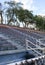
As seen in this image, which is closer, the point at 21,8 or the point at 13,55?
the point at 13,55

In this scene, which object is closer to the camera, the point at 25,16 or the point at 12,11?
the point at 12,11

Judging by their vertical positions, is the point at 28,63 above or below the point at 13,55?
above

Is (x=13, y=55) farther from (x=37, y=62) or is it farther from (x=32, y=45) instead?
(x=37, y=62)

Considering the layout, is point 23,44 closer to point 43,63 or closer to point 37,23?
point 43,63

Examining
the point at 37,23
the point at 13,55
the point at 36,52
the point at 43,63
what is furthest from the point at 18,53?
the point at 37,23

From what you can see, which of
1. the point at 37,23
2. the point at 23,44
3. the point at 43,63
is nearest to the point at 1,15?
the point at 37,23

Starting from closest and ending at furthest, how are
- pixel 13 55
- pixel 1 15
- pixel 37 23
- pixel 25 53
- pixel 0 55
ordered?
1. pixel 0 55
2. pixel 13 55
3. pixel 25 53
4. pixel 1 15
5. pixel 37 23

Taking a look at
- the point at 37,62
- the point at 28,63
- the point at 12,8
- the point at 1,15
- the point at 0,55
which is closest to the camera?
the point at 28,63

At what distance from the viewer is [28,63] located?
1972 millimetres

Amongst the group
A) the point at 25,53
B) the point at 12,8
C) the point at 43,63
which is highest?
the point at 12,8

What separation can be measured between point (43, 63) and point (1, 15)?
26456mm

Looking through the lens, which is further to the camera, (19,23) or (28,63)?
(19,23)

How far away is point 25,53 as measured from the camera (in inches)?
393

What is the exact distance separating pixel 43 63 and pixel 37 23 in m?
36.0
